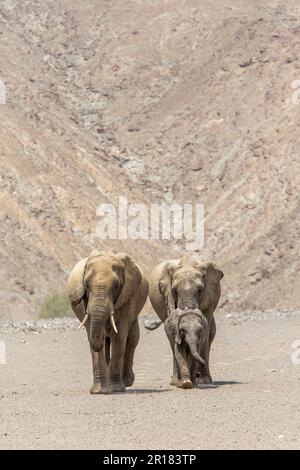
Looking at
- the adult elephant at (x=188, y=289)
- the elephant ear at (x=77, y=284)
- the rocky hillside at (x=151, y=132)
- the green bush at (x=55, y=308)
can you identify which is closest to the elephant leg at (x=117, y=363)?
the elephant ear at (x=77, y=284)

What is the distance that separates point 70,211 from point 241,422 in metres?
45.9

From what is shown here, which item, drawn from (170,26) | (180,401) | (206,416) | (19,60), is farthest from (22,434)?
(170,26)

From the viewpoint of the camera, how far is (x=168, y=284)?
65.8ft

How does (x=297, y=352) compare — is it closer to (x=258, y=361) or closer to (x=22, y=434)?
(x=258, y=361)

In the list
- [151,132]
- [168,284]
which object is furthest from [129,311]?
[151,132]

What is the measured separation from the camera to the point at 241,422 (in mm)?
13352

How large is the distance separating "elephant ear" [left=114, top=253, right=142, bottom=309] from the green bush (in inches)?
1090

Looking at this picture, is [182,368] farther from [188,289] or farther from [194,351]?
[188,289]

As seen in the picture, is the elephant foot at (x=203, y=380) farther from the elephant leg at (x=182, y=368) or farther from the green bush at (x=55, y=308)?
the green bush at (x=55, y=308)

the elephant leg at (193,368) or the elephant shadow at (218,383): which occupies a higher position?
the elephant leg at (193,368)

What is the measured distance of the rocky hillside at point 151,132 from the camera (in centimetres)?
5625

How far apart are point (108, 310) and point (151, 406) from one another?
2298mm

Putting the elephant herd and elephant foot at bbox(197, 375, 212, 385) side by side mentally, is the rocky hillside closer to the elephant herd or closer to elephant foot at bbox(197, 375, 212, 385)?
the elephant herd

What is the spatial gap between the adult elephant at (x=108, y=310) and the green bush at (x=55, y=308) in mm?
26767
